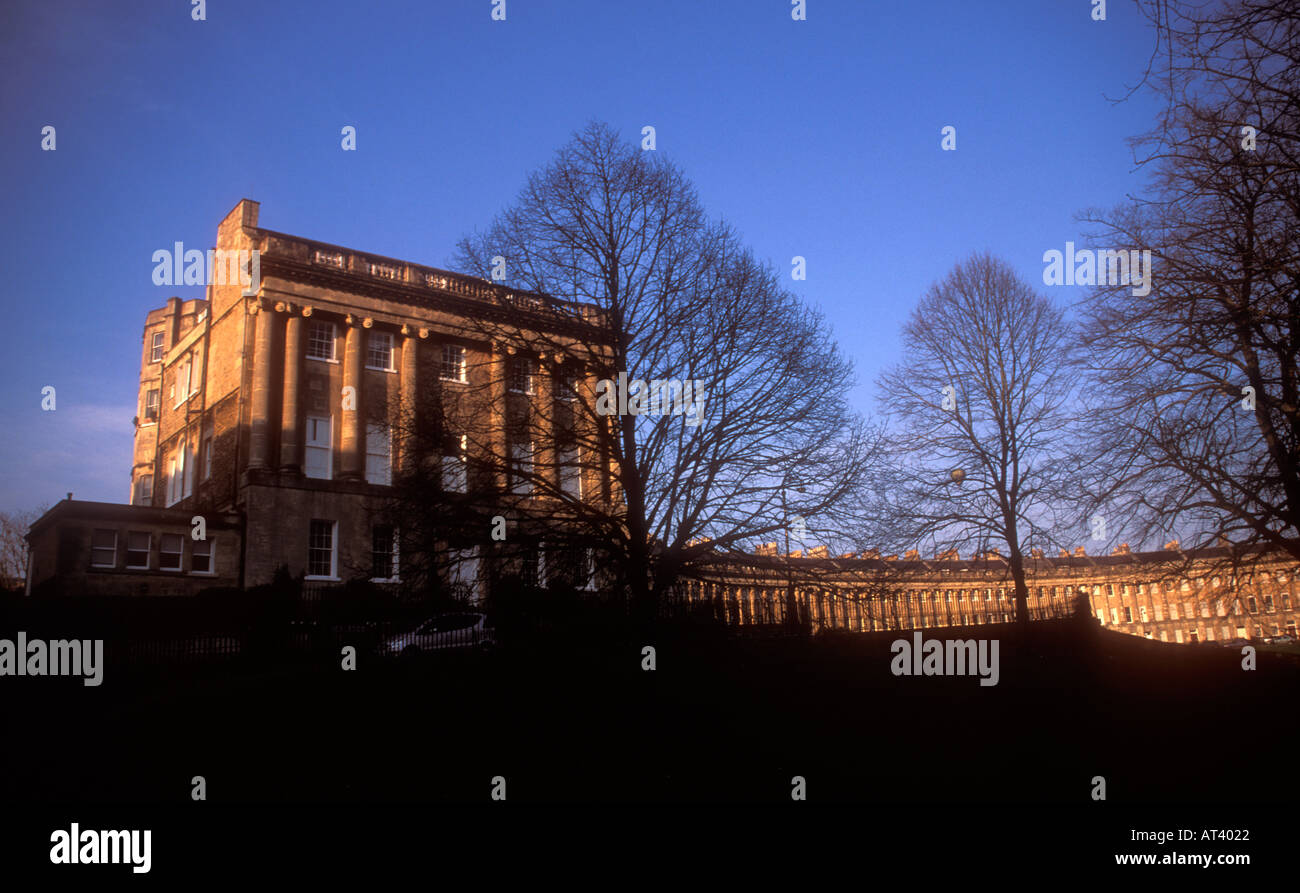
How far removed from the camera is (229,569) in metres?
35.3

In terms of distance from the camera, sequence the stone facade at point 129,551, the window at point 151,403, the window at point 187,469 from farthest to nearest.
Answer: the window at point 151,403, the window at point 187,469, the stone facade at point 129,551

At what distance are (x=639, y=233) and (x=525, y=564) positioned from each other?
28.2 ft

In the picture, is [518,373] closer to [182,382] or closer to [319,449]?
[319,449]

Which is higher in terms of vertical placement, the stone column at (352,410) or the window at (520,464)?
the stone column at (352,410)

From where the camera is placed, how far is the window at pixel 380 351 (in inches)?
1619

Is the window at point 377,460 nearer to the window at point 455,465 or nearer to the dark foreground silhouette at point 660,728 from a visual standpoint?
the window at point 455,465

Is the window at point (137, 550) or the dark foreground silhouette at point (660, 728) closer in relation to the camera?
the dark foreground silhouette at point (660, 728)

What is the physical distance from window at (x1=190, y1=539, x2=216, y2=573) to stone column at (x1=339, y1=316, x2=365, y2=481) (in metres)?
6.10

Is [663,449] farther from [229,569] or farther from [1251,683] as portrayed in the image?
[229,569]

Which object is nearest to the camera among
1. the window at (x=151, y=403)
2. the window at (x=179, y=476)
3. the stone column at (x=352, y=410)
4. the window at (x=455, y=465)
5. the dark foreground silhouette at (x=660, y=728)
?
the dark foreground silhouette at (x=660, y=728)

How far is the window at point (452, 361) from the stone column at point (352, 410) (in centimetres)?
385

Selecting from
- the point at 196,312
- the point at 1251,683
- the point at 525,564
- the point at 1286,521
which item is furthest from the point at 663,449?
the point at 196,312

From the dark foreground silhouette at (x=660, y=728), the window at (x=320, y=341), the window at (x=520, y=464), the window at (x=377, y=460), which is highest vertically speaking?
the window at (x=320, y=341)

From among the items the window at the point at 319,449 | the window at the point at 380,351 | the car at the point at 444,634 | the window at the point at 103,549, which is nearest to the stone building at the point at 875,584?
the car at the point at 444,634
